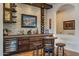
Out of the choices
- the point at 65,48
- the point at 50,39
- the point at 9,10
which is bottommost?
the point at 65,48

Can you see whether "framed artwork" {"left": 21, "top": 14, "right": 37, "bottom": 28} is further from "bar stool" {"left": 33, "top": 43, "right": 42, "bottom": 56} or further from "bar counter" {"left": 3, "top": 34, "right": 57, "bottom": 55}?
"bar stool" {"left": 33, "top": 43, "right": 42, "bottom": 56}

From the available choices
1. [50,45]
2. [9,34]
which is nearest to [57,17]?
[50,45]

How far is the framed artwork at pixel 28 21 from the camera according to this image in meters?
4.23

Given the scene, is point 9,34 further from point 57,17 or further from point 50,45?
point 57,17

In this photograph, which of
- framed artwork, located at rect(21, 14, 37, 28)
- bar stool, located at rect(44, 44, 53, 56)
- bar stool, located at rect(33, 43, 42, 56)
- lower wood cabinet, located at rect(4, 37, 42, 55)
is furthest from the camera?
framed artwork, located at rect(21, 14, 37, 28)

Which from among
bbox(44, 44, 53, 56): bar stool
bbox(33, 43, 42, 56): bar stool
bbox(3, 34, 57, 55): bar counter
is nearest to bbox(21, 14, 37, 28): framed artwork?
bbox(3, 34, 57, 55): bar counter

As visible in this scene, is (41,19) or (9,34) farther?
(41,19)

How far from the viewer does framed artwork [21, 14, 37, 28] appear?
13.9ft

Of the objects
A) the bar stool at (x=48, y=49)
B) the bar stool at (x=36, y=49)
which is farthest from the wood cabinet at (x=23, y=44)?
the bar stool at (x=48, y=49)

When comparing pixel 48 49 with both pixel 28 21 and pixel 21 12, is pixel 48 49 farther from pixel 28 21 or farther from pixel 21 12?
pixel 21 12

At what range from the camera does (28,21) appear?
14.3 ft

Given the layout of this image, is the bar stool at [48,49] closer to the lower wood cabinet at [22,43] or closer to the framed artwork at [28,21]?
the lower wood cabinet at [22,43]

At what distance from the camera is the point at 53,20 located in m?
4.07

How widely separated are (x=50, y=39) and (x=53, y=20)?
650mm
